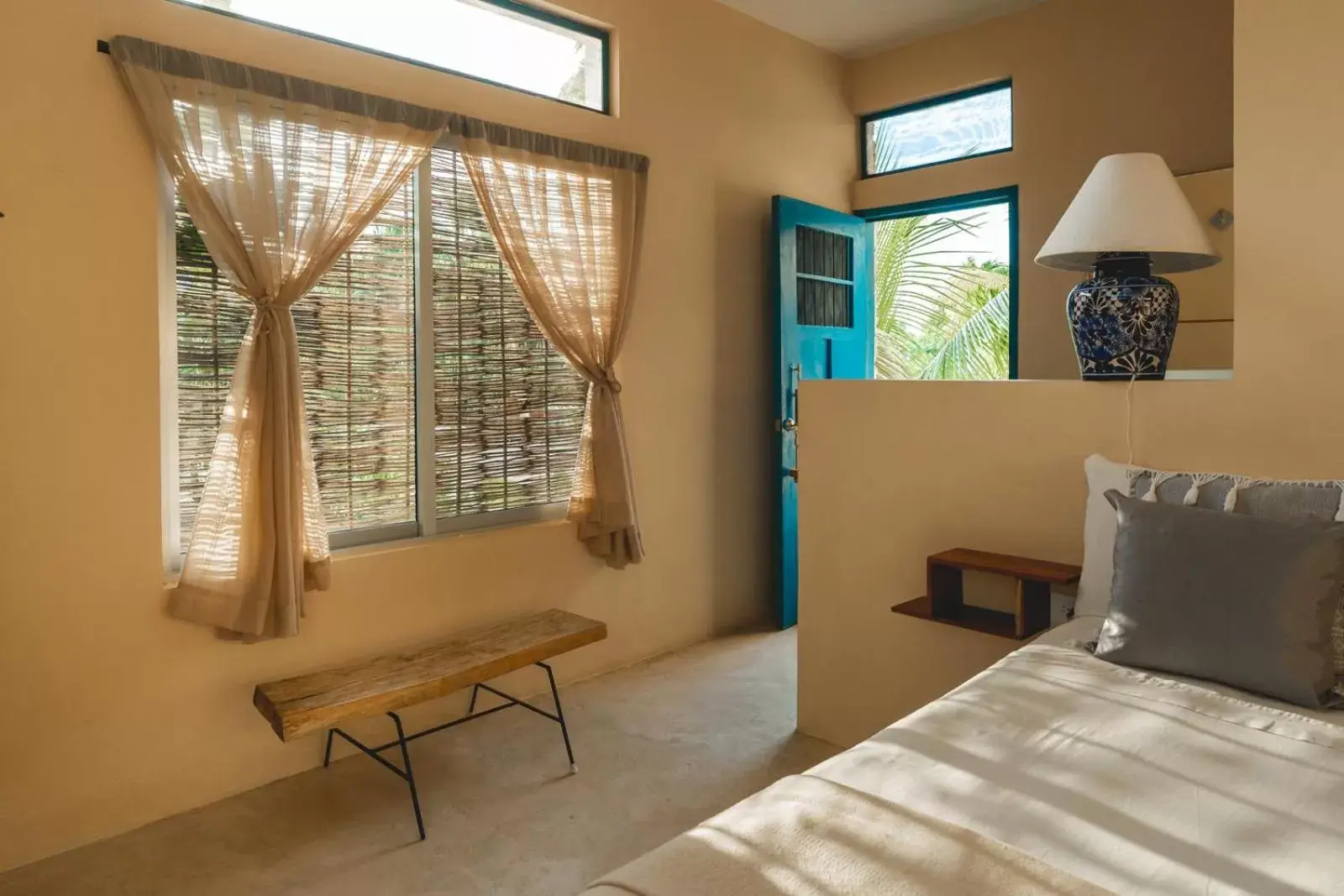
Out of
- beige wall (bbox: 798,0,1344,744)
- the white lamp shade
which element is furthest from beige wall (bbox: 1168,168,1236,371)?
beige wall (bbox: 798,0,1344,744)

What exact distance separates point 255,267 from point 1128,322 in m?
2.41

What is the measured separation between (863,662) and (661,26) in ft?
9.09

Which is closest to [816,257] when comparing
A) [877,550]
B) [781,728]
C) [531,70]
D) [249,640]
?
[531,70]

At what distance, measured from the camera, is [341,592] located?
286cm

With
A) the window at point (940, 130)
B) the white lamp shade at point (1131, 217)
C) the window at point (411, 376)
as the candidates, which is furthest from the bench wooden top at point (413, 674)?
the window at point (940, 130)

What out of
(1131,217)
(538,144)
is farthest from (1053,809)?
(538,144)

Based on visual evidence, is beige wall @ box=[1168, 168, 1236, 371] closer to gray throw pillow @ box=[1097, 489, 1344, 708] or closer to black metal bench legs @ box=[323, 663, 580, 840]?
gray throw pillow @ box=[1097, 489, 1344, 708]

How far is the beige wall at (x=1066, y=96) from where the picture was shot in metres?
3.74

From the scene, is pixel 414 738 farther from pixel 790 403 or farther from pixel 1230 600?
pixel 790 403

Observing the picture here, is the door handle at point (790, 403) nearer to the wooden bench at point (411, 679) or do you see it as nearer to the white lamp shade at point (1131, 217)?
the wooden bench at point (411, 679)

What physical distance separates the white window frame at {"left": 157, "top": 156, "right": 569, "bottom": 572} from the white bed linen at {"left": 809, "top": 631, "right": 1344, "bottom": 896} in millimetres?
2032

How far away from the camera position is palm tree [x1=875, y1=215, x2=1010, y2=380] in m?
5.92

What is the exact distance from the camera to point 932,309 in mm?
6152

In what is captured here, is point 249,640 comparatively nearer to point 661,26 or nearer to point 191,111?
point 191,111
